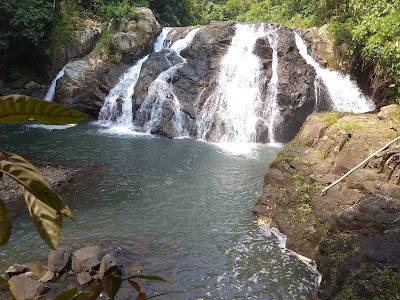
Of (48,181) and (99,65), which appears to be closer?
(48,181)

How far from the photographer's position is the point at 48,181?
8852 millimetres

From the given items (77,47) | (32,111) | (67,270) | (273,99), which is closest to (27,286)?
(67,270)

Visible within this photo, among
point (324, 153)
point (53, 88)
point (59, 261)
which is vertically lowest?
point (59, 261)

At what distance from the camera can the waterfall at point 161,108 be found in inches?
617

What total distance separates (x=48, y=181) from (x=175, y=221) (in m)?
4.07

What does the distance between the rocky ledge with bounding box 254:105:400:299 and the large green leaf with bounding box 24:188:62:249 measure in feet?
13.0

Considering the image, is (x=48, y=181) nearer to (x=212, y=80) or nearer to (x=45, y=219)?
(x=45, y=219)

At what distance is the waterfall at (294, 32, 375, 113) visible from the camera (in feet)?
51.1

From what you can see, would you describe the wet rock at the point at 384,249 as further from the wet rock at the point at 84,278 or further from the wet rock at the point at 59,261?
the wet rock at the point at 59,261

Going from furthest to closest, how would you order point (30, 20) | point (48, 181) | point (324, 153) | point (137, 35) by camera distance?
point (137, 35)
point (30, 20)
point (48, 181)
point (324, 153)

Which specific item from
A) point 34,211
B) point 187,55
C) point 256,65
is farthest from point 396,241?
point 187,55

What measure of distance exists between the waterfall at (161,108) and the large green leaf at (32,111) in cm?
1442

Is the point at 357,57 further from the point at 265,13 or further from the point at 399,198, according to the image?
the point at 265,13

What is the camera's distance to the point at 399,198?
5383 millimetres
